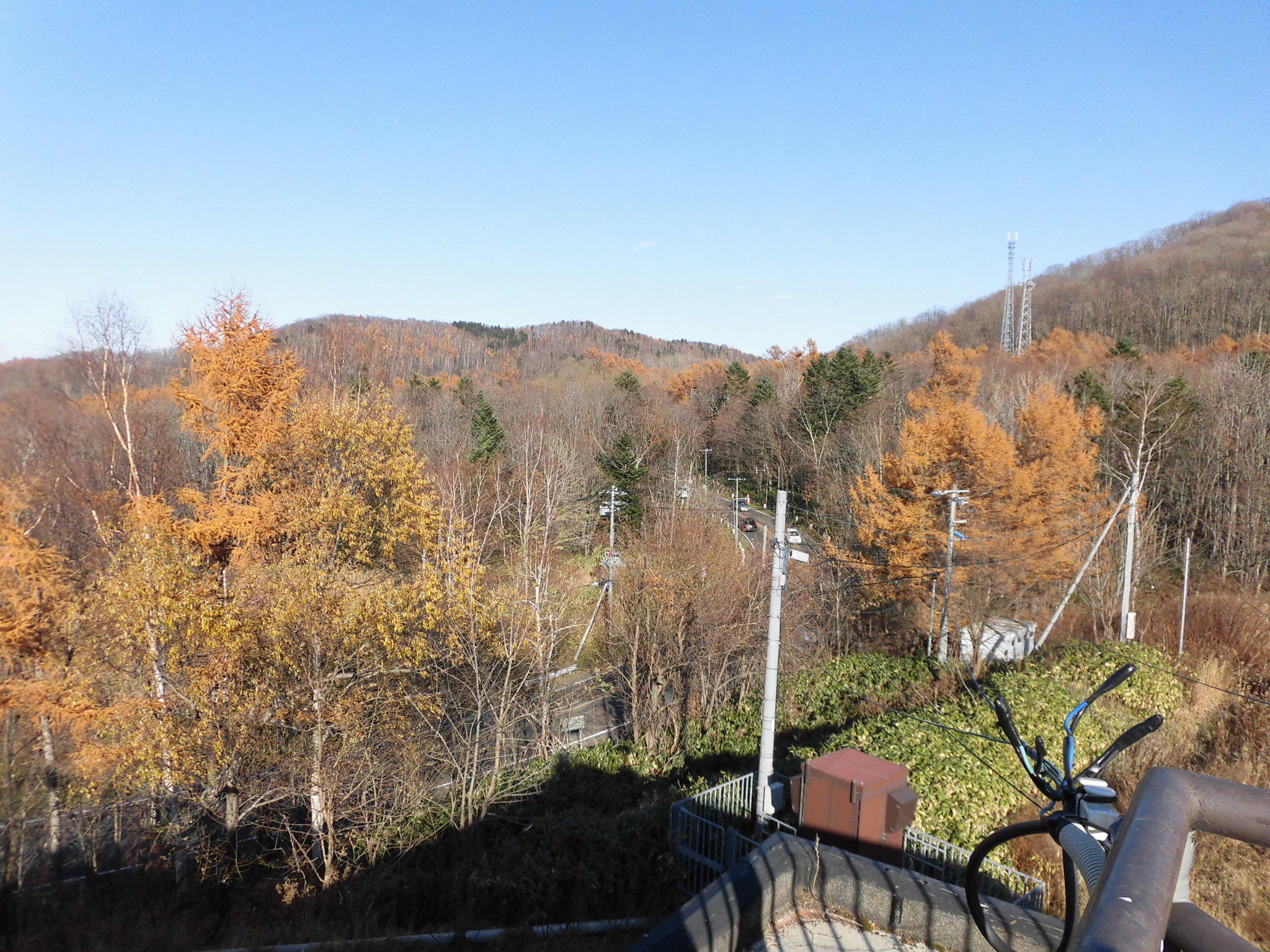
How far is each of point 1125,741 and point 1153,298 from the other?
276ft

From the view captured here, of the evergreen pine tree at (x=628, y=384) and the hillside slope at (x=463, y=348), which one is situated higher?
the hillside slope at (x=463, y=348)

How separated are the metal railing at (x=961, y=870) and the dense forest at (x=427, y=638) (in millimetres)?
574

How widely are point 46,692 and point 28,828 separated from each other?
92.7 inches

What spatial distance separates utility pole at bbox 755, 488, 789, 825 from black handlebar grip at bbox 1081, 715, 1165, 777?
6.99m

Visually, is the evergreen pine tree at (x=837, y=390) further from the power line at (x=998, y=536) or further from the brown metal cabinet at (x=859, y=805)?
the brown metal cabinet at (x=859, y=805)

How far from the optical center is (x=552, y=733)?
1619 centimetres

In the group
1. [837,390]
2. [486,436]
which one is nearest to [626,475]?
[486,436]

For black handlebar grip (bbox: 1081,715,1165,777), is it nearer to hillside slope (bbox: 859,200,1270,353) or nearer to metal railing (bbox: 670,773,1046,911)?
metal railing (bbox: 670,773,1046,911)

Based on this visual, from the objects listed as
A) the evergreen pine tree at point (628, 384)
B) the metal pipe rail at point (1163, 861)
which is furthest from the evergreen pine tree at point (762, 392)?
the metal pipe rail at point (1163, 861)

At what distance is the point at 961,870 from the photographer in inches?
316

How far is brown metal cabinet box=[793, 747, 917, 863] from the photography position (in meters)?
7.89

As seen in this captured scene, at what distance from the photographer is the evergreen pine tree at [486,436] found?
36938 mm

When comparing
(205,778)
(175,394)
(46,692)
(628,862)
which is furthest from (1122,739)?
(175,394)

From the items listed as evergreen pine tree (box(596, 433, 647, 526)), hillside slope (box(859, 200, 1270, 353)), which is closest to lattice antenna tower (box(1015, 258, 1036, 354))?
hillside slope (box(859, 200, 1270, 353))
